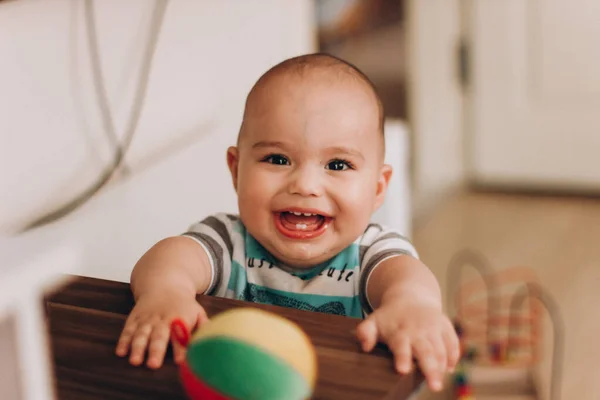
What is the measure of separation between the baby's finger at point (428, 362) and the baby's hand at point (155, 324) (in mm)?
137

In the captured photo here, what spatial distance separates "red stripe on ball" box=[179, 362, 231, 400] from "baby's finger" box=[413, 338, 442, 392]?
133 millimetres

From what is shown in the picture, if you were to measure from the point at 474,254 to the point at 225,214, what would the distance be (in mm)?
1262

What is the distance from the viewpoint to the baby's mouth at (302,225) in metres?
0.60

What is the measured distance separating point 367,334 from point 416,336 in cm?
3

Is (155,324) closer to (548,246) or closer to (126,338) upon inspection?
(126,338)

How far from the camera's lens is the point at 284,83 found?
0.59 metres

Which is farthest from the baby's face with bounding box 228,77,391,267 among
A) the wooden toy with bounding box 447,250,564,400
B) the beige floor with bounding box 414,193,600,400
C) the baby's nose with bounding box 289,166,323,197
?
the beige floor with bounding box 414,193,600,400

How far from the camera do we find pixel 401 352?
1.48 feet

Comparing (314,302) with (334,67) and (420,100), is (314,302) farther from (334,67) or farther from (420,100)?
(420,100)

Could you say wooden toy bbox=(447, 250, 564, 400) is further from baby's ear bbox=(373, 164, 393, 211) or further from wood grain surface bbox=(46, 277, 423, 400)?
wood grain surface bbox=(46, 277, 423, 400)

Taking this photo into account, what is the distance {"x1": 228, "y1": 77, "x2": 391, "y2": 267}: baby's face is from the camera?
568 mm

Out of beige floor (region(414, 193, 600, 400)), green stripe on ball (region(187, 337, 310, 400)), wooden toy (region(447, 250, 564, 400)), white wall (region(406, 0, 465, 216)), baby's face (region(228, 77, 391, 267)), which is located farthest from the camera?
white wall (region(406, 0, 465, 216))

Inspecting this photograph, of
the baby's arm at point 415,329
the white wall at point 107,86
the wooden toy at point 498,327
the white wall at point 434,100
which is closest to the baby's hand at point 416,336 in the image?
the baby's arm at point 415,329

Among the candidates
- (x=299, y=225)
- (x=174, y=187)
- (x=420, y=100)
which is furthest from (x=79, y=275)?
(x=420, y=100)
